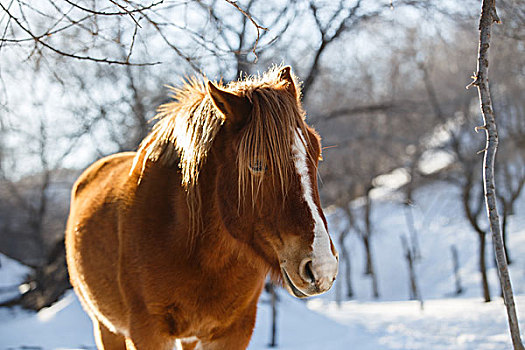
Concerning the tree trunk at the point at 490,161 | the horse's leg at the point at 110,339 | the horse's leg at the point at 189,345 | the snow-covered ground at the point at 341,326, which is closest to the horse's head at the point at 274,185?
the horse's leg at the point at 189,345

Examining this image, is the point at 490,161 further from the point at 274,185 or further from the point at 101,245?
the point at 101,245

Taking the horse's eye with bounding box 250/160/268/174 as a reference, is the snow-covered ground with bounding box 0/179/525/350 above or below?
below

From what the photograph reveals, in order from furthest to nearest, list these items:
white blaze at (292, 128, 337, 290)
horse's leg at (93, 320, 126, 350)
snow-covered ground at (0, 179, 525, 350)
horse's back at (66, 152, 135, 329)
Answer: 1. snow-covered ground at (0, 179, 525, 350)
2. horse's leg at (93, 320, 126, 350)
3. horse's back at (66, 152, 135, 329)
4. white blaze at (292, 128, 337, 290)

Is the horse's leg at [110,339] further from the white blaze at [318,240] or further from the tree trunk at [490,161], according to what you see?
the tree trunk at [490,161]

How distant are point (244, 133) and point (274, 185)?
311 millimetres

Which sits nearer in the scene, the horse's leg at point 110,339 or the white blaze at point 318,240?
the white blaze at point 318,240

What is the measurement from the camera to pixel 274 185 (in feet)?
6.64

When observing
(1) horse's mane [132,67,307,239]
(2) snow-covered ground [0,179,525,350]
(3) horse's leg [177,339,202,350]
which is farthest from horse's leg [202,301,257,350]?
(2) snow-covered ground [0,179,525,350]

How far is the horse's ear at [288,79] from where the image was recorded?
251 centimetres

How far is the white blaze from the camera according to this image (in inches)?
72.2

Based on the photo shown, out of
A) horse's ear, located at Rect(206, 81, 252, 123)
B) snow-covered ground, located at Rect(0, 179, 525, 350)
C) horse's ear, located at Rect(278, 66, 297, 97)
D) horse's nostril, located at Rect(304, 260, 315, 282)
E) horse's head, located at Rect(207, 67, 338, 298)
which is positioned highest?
horse's ear, located at Rect(278, 66, 297, 97)

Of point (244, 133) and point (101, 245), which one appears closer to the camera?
point (244, 133)

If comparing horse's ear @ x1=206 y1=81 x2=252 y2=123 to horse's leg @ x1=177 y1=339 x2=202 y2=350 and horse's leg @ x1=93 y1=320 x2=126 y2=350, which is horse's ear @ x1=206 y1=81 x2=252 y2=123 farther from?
horse's leg @ x1=93 y1=320 x2=126 y2=350

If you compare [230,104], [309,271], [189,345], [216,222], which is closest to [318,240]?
[309,271]
